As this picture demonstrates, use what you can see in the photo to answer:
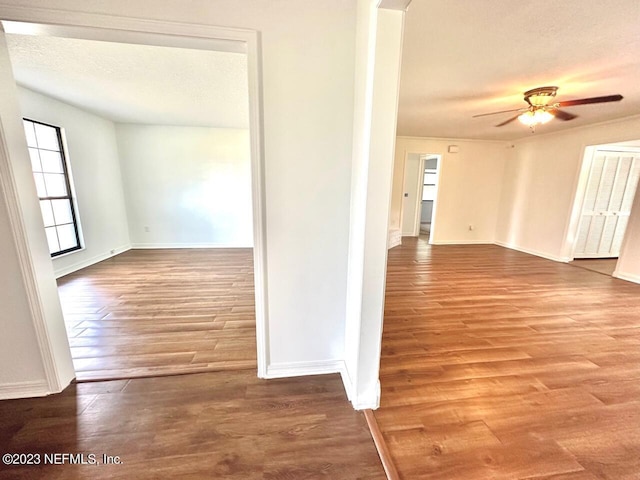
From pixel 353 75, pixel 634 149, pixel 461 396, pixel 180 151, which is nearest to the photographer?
pixel 353 75

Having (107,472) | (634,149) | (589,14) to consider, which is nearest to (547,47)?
(589,14)

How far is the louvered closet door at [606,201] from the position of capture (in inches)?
181

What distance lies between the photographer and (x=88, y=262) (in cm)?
438

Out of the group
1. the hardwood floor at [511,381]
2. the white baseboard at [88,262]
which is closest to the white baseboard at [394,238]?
the hardwood floor at [511,381]

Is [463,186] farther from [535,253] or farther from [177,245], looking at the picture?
[177,245]

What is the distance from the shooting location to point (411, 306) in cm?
301

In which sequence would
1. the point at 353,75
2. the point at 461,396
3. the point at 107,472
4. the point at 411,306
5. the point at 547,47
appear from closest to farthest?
the point at 107,472, the point at 353,75, the point at 461,396, the point at 547,47, the point at 411,306

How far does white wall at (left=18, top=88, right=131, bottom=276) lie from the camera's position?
12.3 ft

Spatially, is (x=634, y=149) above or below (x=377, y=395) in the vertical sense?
above

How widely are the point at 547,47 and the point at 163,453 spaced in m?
3.65

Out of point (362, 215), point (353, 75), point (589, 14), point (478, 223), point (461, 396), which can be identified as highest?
point (589, 14)

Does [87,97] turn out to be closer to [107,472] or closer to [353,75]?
[353,75]

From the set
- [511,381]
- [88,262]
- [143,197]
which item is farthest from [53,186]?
[511,381]

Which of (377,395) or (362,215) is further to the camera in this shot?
(377,395)
